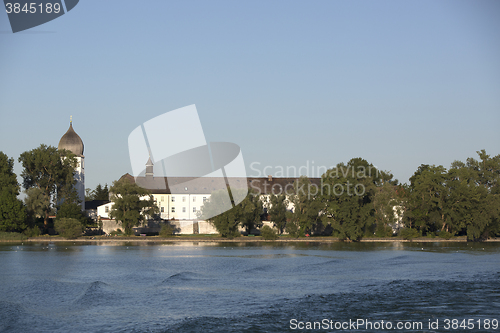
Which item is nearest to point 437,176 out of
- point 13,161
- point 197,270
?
point 197,270

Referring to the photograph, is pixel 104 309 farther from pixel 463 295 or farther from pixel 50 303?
pixel 463 295

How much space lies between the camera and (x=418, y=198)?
73.7m

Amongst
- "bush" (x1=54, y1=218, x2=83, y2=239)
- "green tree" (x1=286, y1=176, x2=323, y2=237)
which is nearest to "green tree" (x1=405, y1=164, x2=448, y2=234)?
"green tree" (x1=286, y1=176, x2=323, y2=237)

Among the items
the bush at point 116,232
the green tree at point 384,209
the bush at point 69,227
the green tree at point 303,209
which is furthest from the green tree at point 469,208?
the bush at point 69,227

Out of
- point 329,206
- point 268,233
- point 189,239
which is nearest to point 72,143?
point 189,239

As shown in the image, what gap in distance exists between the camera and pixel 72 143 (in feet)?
307

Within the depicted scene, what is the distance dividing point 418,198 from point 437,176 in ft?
13.7

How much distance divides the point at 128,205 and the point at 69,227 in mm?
8566

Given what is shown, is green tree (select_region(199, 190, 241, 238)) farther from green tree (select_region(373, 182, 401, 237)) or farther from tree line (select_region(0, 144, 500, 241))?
green tree (select_region(373, 182, 401, 237))

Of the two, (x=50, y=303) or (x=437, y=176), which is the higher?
(x=437, y=176)

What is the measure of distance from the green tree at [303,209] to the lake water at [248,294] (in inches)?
979

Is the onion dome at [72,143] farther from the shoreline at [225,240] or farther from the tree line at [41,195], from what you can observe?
the shoreline at [225,240]

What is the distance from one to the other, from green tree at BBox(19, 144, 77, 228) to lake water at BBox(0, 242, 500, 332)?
34345 mm

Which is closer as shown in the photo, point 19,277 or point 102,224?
point 19,277
